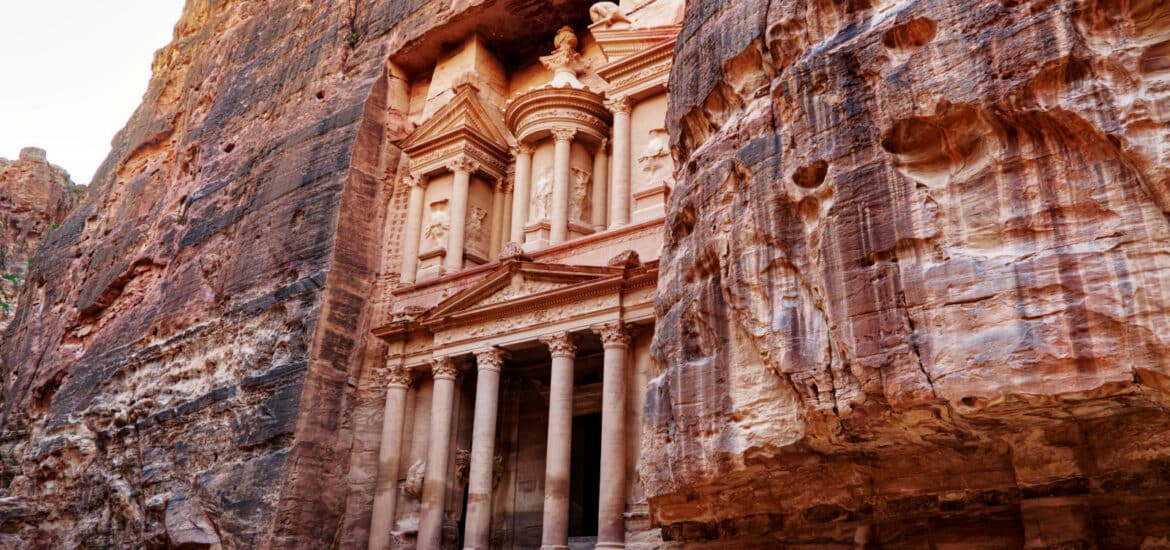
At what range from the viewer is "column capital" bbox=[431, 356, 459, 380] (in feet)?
53.5

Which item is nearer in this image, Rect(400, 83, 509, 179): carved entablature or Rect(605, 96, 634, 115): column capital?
Rect(605, 96, 634, 115): column capital

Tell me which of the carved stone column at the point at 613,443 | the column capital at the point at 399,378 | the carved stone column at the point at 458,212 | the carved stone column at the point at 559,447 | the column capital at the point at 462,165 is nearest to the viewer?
the carved stone column at the point at 613,443

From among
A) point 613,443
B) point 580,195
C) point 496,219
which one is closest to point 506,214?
point 496,219

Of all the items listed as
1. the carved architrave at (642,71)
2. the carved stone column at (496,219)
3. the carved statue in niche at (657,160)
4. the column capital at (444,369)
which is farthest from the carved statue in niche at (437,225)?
the carved statue in niche at (657,160)

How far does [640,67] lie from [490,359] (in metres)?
6.16

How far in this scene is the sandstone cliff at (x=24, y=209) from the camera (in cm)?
3703

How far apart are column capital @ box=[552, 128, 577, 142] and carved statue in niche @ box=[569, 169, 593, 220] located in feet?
2.14

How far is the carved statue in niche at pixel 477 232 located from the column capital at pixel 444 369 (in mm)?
3320

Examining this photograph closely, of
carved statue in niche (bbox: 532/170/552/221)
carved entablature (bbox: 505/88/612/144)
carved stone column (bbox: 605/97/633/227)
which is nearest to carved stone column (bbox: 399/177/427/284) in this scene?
carved statue in niche (bbox: 532/170/552/221)

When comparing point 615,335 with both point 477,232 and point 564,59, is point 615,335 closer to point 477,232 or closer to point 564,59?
point 477,232

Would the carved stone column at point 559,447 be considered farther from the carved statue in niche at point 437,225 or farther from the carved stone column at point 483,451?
the carved statue in niche at point 437,225

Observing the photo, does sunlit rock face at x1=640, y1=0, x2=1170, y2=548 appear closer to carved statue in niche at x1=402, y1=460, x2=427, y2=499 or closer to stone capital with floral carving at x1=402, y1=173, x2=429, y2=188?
carved statue in niche at x1=402, y1=460, x2=427, y2=499

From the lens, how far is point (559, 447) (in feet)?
47.1

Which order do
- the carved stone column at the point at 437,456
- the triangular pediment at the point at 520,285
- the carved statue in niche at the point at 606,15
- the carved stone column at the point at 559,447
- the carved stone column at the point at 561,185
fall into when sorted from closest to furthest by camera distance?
1. the carved stone column at the point at 559,447
2. the triangular pediment at the point at 520,285
3. the carved stone column at the point at 437,456
4. the carved stone column at the point at 561,185
5. the carved statue in niche at the point at 606,15
